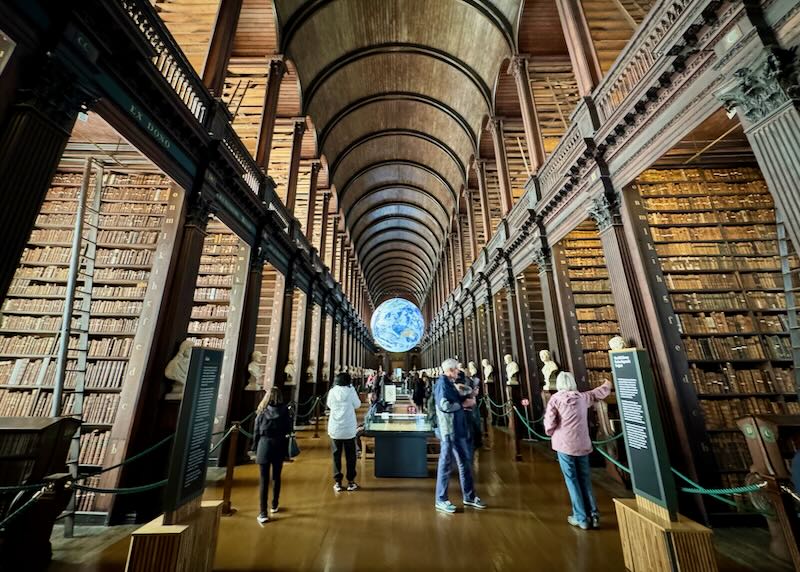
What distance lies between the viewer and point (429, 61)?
10.7 m

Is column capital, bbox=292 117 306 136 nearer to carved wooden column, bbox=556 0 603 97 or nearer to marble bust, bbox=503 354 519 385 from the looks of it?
carved wooden column, bbox=556 0 603 97

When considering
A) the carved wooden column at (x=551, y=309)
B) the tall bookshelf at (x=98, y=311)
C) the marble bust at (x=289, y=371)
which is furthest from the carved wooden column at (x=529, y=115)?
the marble bust at (x=289, y=371)

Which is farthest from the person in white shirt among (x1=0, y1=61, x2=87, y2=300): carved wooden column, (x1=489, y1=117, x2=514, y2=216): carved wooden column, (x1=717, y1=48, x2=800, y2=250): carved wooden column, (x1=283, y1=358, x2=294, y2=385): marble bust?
(x1=489, y1=117, x2=514, y2=216): carved wooden column

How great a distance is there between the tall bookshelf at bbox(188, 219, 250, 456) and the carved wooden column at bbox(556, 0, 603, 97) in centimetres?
616

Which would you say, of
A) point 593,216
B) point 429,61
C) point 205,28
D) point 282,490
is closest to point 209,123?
point 205,28

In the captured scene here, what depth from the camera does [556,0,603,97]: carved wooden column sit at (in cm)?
482

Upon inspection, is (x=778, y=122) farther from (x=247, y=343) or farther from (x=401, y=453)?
(x=247, y=343)

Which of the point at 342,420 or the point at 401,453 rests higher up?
the point at 342,420

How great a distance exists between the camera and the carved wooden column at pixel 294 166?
788cm

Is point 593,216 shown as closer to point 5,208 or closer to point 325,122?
point 5,208

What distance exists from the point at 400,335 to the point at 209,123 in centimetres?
1871

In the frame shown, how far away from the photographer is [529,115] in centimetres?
691

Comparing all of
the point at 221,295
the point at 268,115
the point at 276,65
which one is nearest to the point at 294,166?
the point at 268,115

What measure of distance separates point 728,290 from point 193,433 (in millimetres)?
5779
